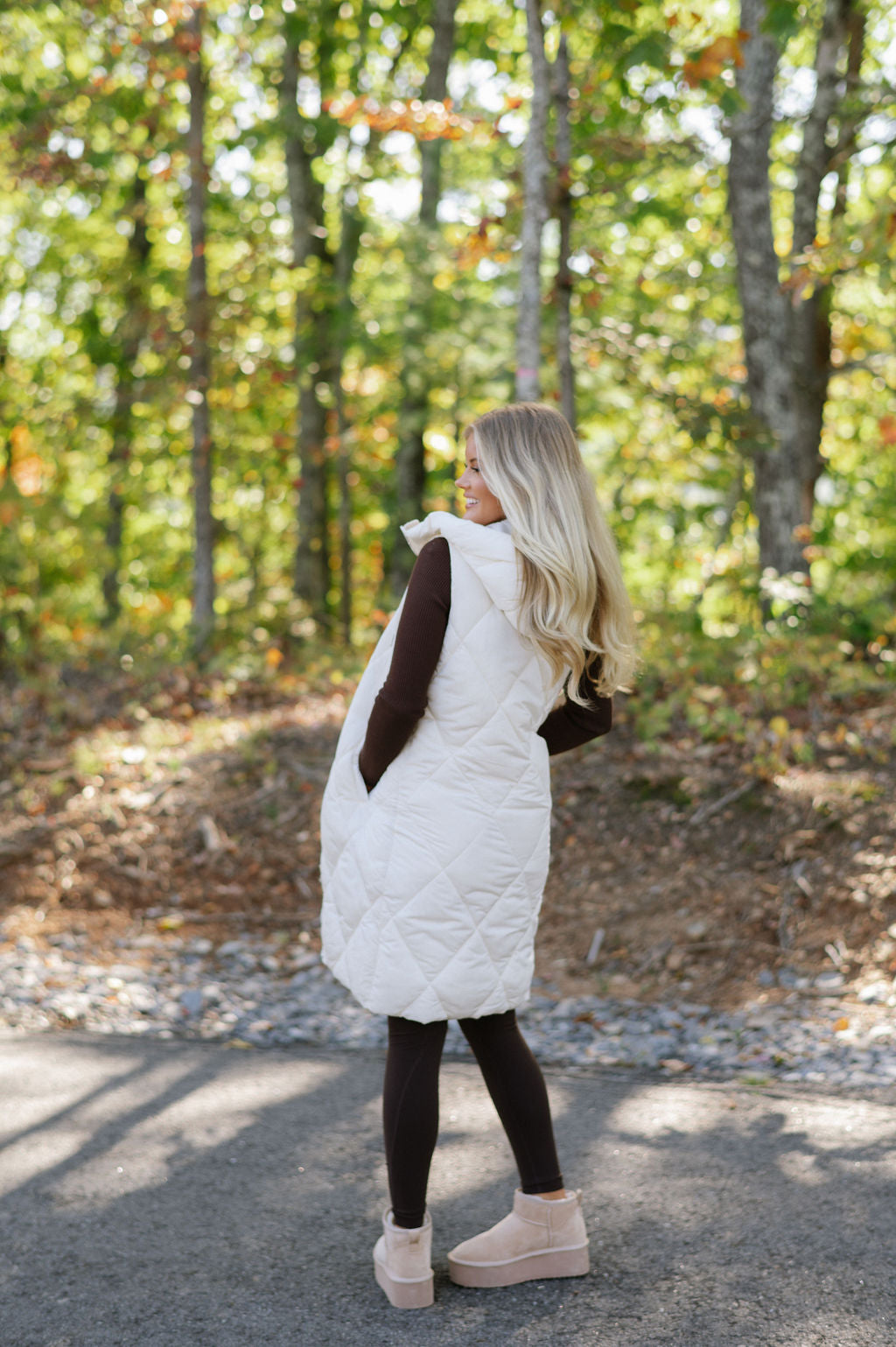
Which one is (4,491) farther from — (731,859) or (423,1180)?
(423,1180)

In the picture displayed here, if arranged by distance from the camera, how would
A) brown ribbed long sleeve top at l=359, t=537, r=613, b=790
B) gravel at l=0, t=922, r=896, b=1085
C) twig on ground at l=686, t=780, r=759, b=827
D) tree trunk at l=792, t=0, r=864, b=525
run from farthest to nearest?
1. tree trunk at l=792, t=0, r=864, b=525
2. twig on ground at l=686, t=780, r=759, b=827
3. gravel at l=0, t=922, r=896, b=1085
4. brown ribbed long sleeve top at l=359, t=537, r=613, b=790

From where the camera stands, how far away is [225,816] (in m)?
6.92

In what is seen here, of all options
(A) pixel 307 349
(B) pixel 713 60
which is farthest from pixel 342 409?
(B) pixel 713 60

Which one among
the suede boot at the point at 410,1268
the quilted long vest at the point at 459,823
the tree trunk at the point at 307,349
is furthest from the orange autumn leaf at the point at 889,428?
the suede boot at the point at 410,1268

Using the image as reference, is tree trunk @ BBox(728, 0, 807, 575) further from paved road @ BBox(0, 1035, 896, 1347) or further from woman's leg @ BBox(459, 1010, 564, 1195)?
woman's leg @ BBox(459, 1010, 564, 1195)

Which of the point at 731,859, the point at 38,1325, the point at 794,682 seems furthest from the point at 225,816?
the point at 38,1325

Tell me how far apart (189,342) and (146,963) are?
6290 mm

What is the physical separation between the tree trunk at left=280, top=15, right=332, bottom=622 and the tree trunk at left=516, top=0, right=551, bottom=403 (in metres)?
4.63

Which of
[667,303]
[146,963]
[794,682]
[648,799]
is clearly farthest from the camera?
[667,303]

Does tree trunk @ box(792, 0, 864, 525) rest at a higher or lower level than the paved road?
higher

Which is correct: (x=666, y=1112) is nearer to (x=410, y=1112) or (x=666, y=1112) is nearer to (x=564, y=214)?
(x=410, y=1112)

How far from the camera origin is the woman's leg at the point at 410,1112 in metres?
2.74

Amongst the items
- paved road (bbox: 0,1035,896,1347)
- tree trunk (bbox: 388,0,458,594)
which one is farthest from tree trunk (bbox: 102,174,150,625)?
paved road (bbox: 0,1035,896,1347)

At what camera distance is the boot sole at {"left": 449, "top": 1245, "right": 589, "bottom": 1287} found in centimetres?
285
